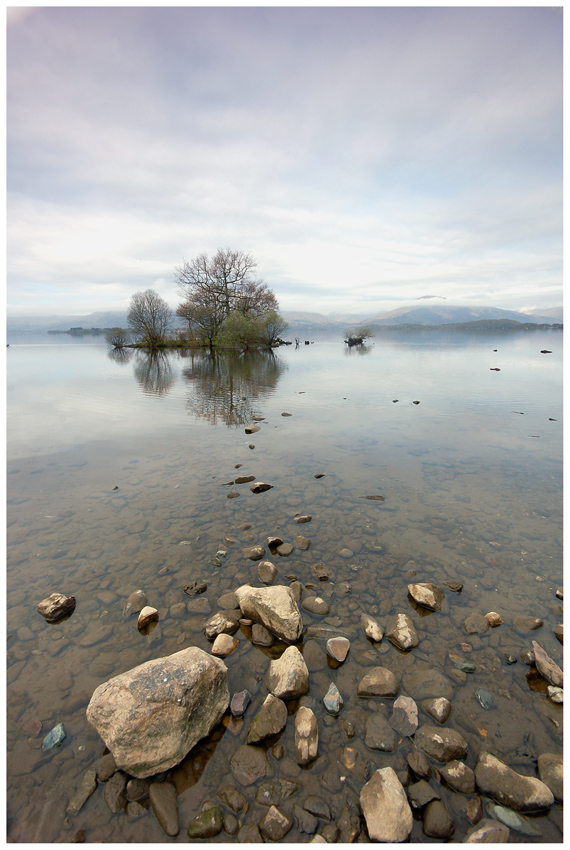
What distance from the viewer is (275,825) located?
332cm

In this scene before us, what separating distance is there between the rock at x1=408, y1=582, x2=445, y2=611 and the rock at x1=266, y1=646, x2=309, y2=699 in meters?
2.52

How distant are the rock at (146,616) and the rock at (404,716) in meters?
3.96

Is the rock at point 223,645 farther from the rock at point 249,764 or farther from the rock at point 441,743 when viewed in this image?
the rock at point 441,743

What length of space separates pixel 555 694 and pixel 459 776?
2060 mm

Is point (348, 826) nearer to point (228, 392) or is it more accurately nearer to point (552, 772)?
point (552, 772)

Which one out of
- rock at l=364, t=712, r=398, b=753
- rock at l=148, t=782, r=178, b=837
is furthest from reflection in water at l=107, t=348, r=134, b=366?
rock at l=364, t=712, r=398, b=753

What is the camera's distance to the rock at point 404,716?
163 inches

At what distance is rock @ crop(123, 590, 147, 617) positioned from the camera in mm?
5914

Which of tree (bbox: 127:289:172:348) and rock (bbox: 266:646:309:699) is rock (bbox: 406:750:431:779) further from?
tree (bbox: 127:289:172:348)

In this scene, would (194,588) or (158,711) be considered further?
(194,588)

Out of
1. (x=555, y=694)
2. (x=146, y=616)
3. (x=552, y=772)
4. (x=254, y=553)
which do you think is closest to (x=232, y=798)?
(x=146, y=616)

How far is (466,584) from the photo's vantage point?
6500mm

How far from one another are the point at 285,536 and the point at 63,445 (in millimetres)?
11809

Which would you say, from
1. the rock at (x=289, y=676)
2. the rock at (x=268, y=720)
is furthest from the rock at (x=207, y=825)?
the rock at (x=289, y=676)
